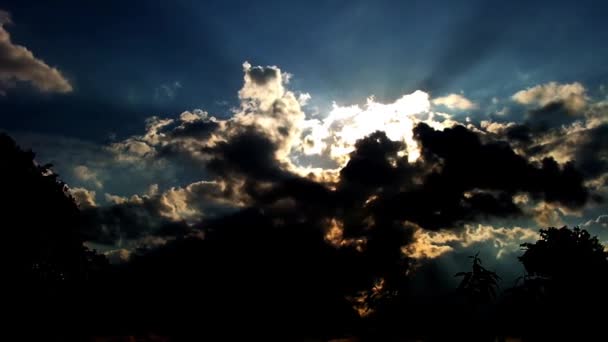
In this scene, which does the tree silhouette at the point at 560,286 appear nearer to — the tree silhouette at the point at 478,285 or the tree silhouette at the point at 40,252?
the tree silhouette at the point at 478,285

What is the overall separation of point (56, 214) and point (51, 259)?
139 inches

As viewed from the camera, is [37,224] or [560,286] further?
[560,286]

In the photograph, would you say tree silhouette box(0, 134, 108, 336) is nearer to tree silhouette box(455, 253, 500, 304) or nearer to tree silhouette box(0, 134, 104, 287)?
tree silhouette box(0, 134, 104, 287)

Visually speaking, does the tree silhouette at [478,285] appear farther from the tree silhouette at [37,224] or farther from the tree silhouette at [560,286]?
the tree silhouette at [37,224]

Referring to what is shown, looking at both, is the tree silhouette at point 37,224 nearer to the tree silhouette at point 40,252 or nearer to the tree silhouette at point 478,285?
the tree silhouette at point 40,252

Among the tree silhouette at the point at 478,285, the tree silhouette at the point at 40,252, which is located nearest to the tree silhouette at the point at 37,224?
the tree silhouette at the point at 40,252

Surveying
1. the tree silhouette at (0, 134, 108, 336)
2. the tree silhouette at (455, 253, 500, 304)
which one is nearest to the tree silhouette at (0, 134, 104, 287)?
the tree silhouette at (0, 134, 108, 336)

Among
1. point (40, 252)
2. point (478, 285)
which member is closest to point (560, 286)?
point (478, 285)

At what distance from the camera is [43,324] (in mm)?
34188

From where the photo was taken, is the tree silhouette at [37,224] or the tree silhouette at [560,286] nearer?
the tree silhouette at [37,224]

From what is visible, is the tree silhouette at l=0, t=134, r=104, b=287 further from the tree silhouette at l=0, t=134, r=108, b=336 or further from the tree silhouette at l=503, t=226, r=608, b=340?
the tree silhouette at l=503, t=226, r=608, b=340

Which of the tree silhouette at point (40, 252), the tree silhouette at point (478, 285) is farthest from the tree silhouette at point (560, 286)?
the tree silhouette at point (40, 252)

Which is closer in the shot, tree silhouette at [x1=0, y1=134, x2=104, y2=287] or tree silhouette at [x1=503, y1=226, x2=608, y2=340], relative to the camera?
tree silhouette at [x1=0, y1=134, x2=104, y2=287]

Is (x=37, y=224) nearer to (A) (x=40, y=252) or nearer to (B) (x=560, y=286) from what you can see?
(A) (x=40, y=252)
